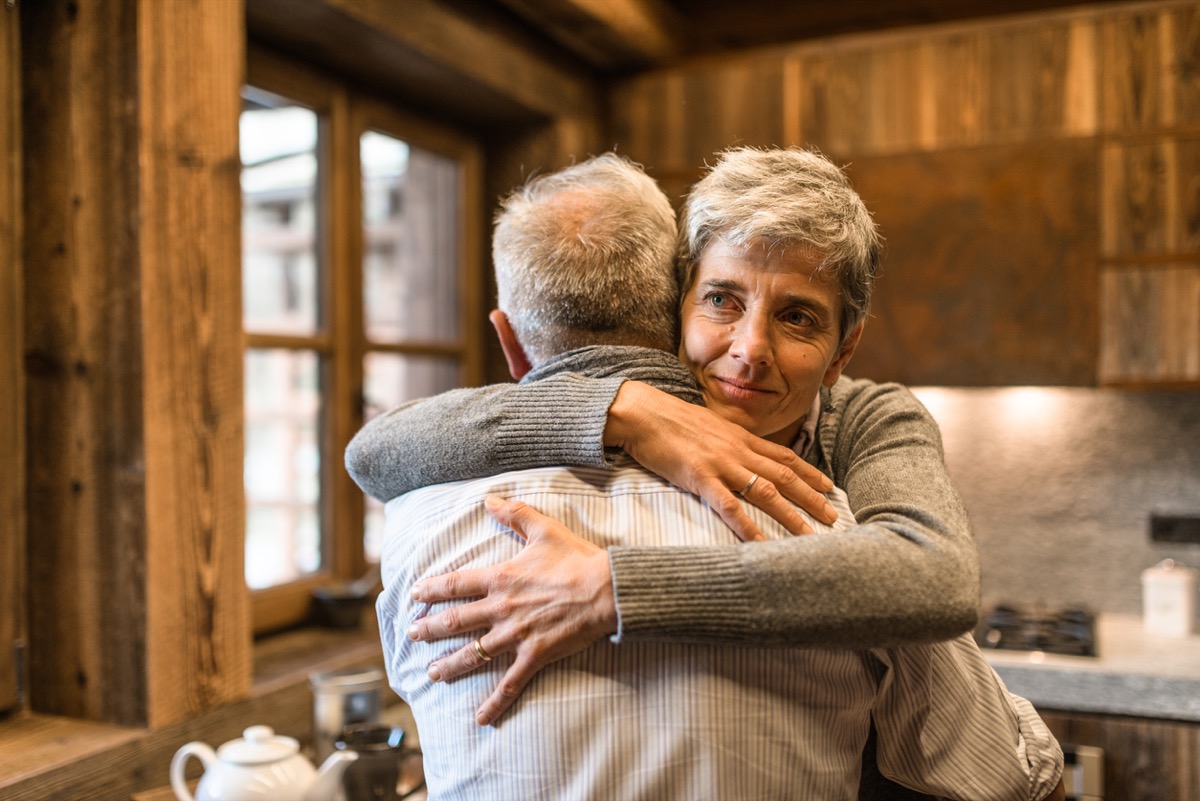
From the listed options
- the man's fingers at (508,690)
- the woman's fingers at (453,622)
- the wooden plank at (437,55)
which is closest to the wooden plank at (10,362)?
the wooden plank at (437,55)

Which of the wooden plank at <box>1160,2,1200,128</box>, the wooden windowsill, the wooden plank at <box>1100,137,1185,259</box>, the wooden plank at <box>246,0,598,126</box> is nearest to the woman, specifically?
the wooden windowsill

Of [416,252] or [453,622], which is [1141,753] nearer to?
[453,622]

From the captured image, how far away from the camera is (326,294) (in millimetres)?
2703

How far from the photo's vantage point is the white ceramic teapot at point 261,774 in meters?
1.56

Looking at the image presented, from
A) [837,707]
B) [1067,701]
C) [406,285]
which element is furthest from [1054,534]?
[837,707]

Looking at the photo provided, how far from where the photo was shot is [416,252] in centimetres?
321

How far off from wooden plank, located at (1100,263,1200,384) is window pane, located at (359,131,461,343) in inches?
71.5

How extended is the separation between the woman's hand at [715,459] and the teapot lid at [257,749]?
2.92 ft

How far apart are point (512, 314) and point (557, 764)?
1.59 ft

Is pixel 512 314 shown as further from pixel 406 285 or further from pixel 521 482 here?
pixel 406 285

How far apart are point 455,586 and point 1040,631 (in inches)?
84.7

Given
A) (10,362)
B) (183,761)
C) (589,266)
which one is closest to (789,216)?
(589,266)

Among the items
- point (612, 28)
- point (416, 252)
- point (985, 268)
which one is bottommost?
point (985, 268)

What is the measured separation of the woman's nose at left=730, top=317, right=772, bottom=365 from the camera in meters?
1.08
